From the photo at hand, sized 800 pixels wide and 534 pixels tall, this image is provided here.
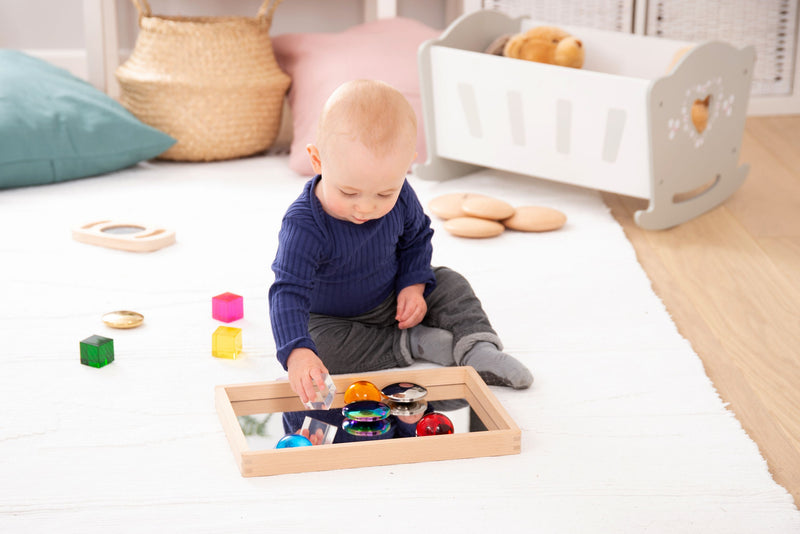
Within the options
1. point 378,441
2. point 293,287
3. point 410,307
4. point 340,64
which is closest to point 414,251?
point 410,307

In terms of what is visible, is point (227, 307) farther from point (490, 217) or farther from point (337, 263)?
point (490, 217)

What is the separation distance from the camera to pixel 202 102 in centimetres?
208

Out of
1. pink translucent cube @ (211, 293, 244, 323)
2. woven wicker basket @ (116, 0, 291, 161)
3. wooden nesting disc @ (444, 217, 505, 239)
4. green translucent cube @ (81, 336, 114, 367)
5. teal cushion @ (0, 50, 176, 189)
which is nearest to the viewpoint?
green translucent cube @ (81, 336, 114, 367)

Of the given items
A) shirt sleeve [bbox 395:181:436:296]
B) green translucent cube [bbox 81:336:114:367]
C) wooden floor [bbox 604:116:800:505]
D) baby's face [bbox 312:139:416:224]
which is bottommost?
wooden floor [bbox 604:116:800:505]

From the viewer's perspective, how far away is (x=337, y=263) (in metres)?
1.09

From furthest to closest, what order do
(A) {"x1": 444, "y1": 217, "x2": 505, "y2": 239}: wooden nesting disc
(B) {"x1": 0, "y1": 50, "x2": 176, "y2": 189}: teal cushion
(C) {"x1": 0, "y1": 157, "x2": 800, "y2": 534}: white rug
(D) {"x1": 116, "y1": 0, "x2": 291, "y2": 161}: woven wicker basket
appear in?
(D) {"x1": 116, "y1": 0, "x2": 291, "y2": 161}: woven wicker basket < (B) {"x1": 0, "y1": 50, "x2": 176, "y2": 189}: teal cushion < (A) {"x1": 444, "y1": 217, "x2": 505, "y2": 239}: wooden nesting disc < (C) {"x1": 0, "y1": 157, "x2": 800, "y2": 534}: white rug

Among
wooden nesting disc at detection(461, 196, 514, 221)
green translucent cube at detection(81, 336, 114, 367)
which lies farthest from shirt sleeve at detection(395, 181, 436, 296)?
wooden nesting disc at detection(461, 196, 514, 221)

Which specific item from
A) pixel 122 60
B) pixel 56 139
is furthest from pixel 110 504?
pixel 122 60

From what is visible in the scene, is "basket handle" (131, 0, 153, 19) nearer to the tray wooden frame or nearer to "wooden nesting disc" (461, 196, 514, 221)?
"wooden nesting disc" (461, 196, 514, 221)

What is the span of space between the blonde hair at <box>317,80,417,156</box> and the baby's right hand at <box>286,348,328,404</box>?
0.23 metres

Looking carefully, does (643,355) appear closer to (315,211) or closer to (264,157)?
(315,211)

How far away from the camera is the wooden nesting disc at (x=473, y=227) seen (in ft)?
5.31

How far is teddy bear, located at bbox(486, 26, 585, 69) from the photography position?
6.16 ft

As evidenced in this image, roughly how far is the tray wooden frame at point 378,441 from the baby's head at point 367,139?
0.70 feet
